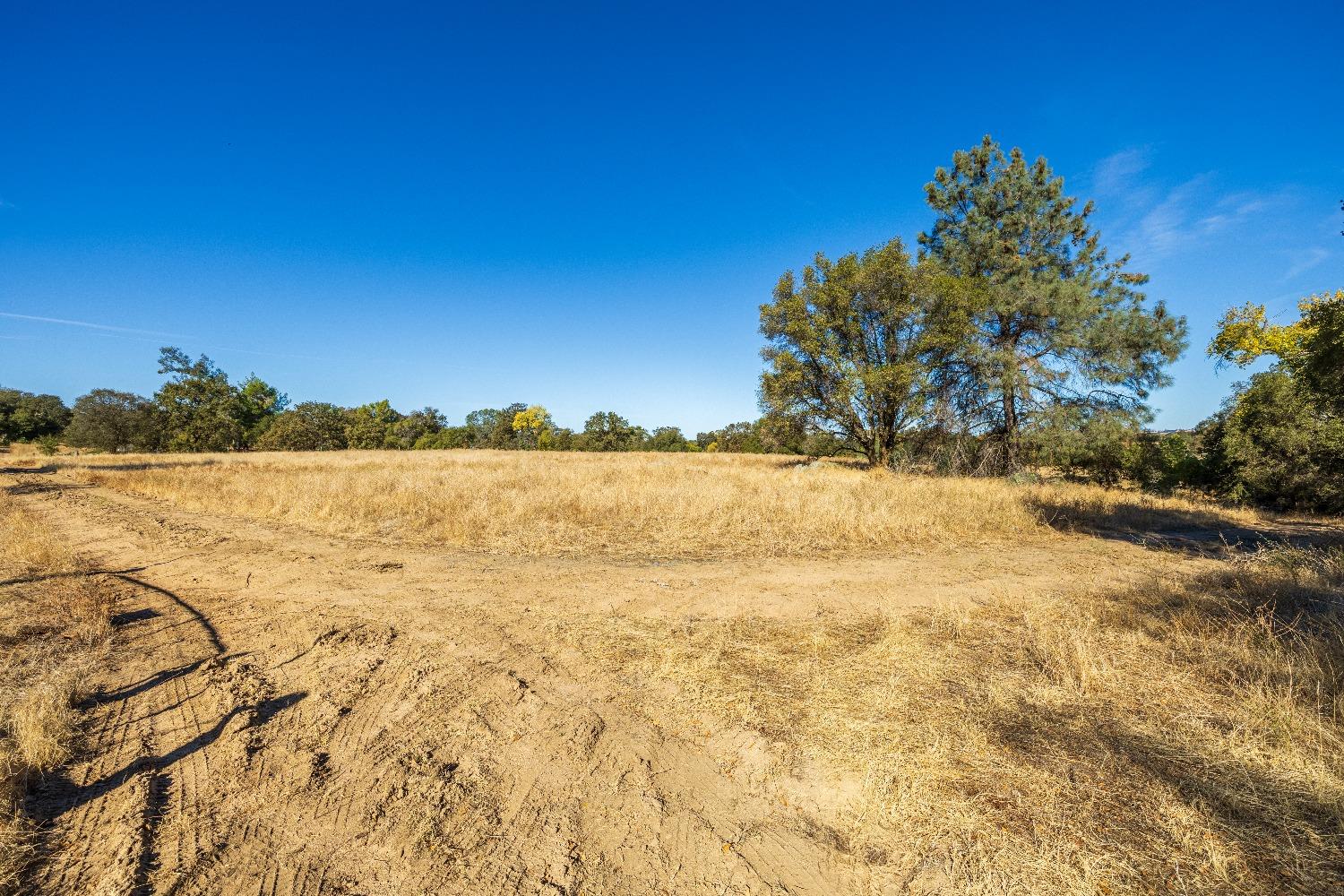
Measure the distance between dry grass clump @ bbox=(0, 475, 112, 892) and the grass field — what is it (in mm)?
54

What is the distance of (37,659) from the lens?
3879 mm

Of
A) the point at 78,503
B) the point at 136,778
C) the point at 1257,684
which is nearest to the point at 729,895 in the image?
the point at 136,778

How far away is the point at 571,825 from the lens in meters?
2.48

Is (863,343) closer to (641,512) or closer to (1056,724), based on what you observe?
(641,512)

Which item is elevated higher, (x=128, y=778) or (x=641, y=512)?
(x=641, y=512)

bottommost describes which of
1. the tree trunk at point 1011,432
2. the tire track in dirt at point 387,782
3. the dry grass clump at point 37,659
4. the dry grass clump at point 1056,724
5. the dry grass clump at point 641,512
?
the tire track in dirt at point 387,782

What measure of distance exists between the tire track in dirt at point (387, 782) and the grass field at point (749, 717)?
0.02 m

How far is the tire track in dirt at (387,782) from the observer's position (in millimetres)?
2189

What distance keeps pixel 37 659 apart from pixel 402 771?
3.73 m

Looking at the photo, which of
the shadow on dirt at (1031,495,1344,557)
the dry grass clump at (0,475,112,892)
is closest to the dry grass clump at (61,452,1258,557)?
the shadow on dirt at (1031,495,1344,557)

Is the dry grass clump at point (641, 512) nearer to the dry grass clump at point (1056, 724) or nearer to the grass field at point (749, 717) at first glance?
the grass field at point (749, 717)

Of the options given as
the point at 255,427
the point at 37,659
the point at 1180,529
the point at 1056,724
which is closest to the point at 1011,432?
the point at 1180,529

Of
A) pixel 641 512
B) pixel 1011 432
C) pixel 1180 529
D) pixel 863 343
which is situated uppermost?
pixel 863 343

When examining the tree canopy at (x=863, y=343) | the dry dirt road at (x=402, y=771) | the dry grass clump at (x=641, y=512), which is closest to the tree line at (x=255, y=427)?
the tree canopy at (x=863, y=343)
